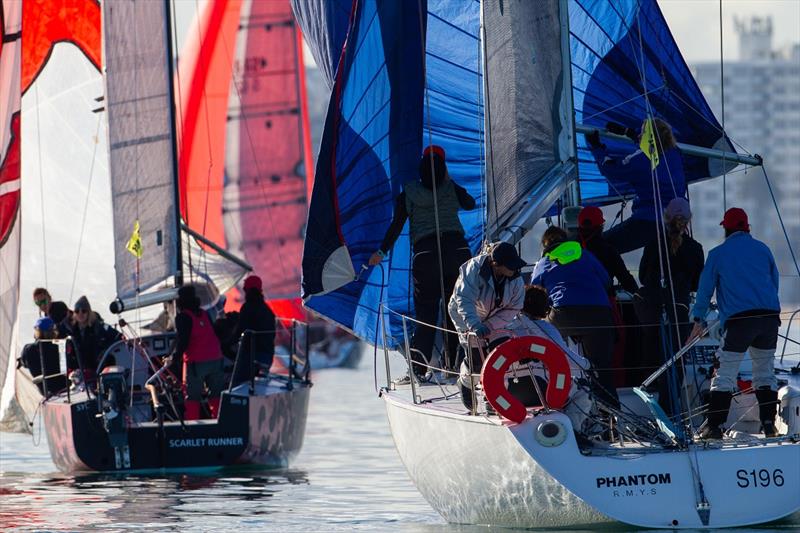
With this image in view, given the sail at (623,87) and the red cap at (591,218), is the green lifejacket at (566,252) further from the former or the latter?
the sail at (623,87)

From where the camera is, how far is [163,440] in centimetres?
1281

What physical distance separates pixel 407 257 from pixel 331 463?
11.7 ft

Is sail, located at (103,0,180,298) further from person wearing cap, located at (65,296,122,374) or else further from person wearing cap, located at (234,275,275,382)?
person wearing cap, located at (234,275,275,382)

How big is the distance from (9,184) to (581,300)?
6.98m

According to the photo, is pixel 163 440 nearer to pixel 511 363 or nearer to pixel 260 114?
pixel 511 363

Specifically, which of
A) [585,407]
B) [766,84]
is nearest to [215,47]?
[585,407]

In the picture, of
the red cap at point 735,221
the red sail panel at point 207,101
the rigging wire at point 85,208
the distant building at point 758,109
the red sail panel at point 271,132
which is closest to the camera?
the red cap at point 735,221

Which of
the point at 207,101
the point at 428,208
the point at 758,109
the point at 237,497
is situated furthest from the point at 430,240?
the point at 758,109

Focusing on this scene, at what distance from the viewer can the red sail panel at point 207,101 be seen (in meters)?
24.3

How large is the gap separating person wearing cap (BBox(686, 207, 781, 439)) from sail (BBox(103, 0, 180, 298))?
687cm

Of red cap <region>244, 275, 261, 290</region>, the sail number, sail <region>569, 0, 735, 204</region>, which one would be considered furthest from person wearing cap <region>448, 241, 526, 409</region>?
red cap <region>244, 275, 261, 290</region>

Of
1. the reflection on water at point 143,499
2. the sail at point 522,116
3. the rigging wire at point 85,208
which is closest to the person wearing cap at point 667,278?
the sail at point 522,116

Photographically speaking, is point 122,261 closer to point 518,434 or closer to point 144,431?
point 144,431

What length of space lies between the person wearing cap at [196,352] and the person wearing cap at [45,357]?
1102 mm
